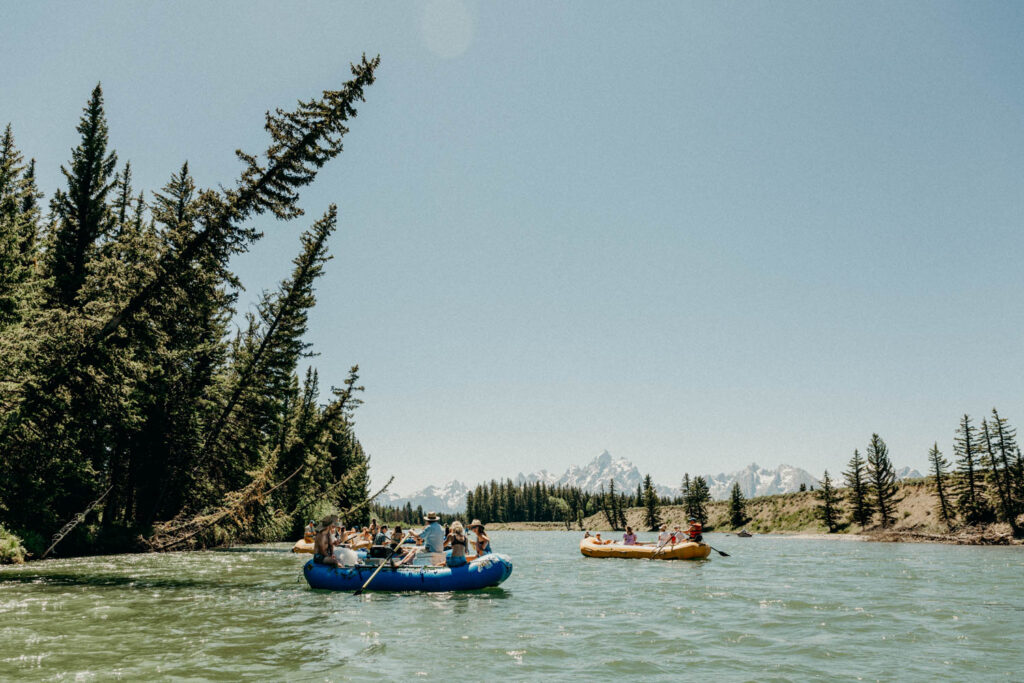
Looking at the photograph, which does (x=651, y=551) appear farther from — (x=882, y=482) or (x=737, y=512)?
(x=737, y=512)

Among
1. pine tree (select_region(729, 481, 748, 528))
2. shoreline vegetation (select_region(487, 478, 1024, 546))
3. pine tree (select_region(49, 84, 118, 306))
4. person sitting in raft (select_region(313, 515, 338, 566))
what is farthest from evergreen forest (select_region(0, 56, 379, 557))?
pine tree (select_region(729, 481, 748, 528))

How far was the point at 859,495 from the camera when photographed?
71.8 m

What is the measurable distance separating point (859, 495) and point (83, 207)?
83.3 m

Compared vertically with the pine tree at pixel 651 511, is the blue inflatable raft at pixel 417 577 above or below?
above

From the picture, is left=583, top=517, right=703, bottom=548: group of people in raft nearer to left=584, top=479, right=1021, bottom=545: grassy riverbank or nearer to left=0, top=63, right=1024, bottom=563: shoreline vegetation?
left=0, top=63, right=1024, bottom=563: shoreline vegetation

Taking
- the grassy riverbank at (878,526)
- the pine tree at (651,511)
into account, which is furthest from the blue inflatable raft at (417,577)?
the pine tree at (651,511)

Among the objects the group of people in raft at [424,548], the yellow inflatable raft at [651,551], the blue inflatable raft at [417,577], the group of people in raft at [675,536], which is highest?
the group of people in raft at [424,548]

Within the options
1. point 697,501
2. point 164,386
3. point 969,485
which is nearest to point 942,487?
point 969,485

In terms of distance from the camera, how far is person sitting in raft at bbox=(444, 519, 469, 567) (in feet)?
60.0

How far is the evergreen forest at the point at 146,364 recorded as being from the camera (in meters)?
19.8

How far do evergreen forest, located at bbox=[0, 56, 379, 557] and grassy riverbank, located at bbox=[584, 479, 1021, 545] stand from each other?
59.3m

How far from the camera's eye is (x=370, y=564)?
19.0 m

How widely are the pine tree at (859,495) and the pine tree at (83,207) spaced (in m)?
79.5

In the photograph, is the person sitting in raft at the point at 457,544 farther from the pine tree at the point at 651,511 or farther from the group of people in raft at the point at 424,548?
the pine tree at the point at 651,511
